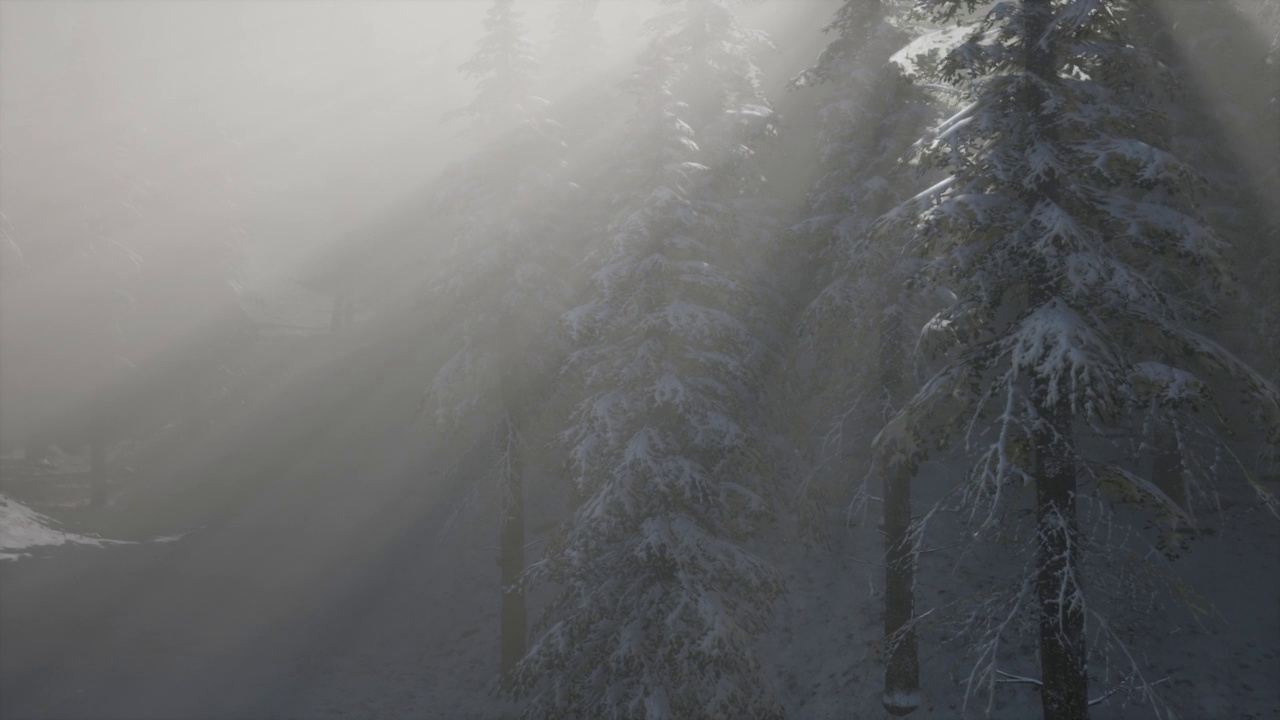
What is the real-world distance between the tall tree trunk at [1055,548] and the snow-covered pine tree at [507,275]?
372 inches

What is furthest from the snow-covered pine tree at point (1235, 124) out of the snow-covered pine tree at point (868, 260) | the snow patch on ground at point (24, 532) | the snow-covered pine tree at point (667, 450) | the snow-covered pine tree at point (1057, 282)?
the snow patch on ground at point (24, 532)

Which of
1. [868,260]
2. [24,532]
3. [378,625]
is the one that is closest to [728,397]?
[868,260]

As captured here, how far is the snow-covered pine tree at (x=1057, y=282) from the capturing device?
777 centimetres

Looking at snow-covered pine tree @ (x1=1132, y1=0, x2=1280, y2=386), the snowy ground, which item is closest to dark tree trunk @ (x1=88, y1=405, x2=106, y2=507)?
the snowy ground

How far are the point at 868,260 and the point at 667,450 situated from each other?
4.82 meters

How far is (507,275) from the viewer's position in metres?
15.7

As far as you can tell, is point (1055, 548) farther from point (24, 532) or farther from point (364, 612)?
point (24, 532)

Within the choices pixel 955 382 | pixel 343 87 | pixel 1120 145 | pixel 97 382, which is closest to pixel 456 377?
pixel 955 382

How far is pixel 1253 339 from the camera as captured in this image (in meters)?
18.1

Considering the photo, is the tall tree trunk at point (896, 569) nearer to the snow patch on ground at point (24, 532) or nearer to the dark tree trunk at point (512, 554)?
the dark tree trunk at point (512, 554)

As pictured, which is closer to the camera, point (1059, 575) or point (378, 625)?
point (1059, 575)

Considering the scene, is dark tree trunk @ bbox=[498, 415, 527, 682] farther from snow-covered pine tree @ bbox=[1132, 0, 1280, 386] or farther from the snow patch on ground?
snow-covered pine tree @ bbox=[1132, 0, 1280, 386]

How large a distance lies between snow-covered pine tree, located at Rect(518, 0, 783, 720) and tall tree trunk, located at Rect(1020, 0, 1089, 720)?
13.4 feet

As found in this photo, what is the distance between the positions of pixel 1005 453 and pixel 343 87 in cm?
11138
